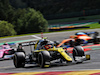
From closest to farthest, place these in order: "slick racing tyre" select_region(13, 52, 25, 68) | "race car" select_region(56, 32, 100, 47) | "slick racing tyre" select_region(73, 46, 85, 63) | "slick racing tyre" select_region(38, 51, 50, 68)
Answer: "slick racing tyre" select_region(38, 51, 50, 68)
"slick racing tyre" select_region(73, 46, 85, 63)
"slick racing tyre" select_region(13, 52, 25, 68)
"race car" select_region(56, 32, 100, 47)

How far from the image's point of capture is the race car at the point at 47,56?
10910 mm

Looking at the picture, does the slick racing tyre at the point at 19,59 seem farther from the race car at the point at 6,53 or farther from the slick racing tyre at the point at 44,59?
the race car at the point at 6,53

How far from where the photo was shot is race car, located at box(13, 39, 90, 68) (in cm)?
1091

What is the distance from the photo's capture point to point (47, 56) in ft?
35.7

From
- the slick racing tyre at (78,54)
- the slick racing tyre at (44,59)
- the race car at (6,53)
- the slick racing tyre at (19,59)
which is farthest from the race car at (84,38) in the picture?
the slick racing tyre at (44,59)

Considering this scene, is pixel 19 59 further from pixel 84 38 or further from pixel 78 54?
pixel 84 38

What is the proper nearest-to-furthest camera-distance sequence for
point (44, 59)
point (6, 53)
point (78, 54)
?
point (44, 59) → point (78, 54) → point (6, 53)

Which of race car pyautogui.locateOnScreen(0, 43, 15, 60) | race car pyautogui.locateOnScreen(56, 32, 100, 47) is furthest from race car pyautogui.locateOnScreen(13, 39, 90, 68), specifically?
race car pyautogui.locateOnScreen(56, 32, 100, 47)

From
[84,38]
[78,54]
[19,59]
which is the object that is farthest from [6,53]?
[84,38]

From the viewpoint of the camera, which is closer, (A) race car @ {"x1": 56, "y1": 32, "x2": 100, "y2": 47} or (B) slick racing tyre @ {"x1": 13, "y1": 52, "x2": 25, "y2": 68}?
(B) slick racing tyre @ {"x1": 13, "y1": 52, "x2": 25, "y2": 68}

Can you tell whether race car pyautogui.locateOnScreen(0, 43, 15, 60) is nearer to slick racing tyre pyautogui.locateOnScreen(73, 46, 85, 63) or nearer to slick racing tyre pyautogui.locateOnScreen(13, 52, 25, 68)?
slick racing tyre pyautogui.locateOnScreen(13, 52, 25, 68)

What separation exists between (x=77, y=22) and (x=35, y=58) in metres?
57.7

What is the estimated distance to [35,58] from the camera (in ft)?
39.8

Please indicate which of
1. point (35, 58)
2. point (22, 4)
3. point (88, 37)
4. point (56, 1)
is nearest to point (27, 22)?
point (22, 4)
